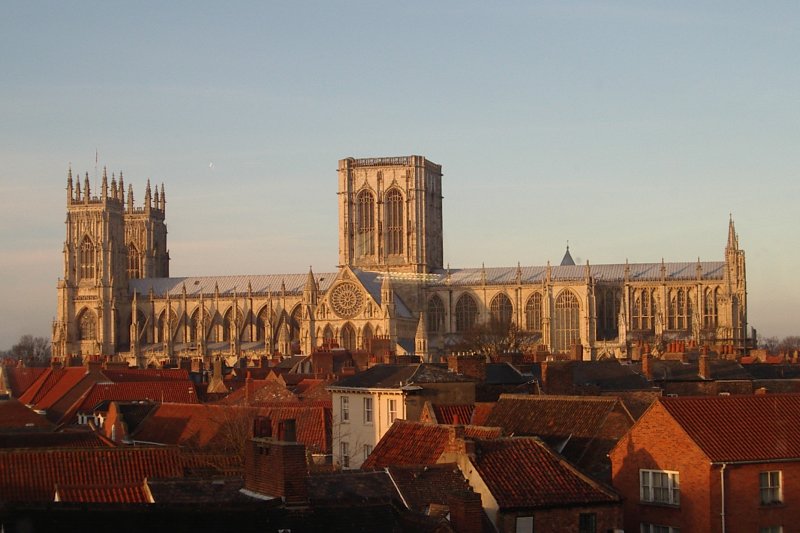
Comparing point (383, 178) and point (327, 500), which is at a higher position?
point (383, 178)

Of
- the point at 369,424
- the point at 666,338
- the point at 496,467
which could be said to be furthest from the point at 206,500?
the point at 666,338

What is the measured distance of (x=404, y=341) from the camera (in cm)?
12144

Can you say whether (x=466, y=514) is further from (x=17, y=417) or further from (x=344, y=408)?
(x=17, y=417)

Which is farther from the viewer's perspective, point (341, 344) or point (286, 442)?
point (341, 344)

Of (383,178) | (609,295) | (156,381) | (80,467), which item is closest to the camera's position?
(80,467)

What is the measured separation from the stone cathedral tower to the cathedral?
145 mm

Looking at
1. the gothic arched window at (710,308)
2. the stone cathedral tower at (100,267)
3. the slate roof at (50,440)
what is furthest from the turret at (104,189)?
the slate roof at (50,440)

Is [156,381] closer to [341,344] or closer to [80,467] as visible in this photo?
[80,467]

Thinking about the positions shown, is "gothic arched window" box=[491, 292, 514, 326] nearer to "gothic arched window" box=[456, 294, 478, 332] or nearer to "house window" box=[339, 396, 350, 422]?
"gothic arched window" box=[456, 294, 478, 332]

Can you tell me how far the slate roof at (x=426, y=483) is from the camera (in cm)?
2367

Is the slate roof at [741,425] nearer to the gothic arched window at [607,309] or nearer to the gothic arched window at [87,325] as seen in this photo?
the gothic arched window at [607,309]

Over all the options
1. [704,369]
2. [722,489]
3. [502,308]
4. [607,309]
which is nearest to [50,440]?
[722,489]

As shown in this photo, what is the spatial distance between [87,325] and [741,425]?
405 feet

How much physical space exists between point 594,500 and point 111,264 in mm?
125075
